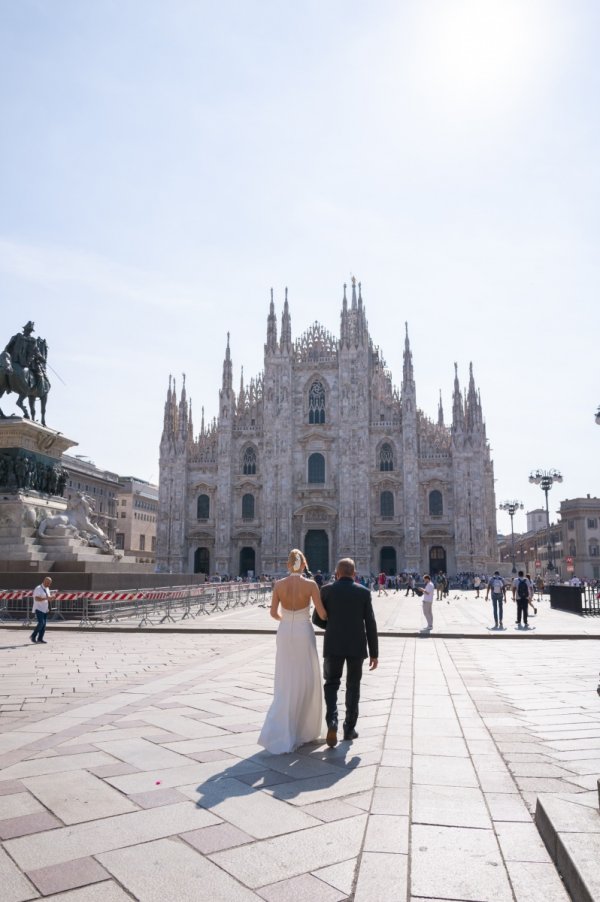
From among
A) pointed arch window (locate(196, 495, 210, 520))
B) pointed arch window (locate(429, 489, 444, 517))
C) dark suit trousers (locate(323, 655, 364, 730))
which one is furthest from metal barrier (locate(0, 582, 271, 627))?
pointed arch window (locate(196, 495, 210, 520))

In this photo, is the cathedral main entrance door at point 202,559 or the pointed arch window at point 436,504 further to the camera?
the cathedral main entrance door at point 202,559

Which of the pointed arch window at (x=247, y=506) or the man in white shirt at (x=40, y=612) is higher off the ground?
the pointed arch window at (x=247, y=506)

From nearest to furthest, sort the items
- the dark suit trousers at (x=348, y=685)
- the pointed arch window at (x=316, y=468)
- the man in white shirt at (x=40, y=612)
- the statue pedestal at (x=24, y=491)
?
the dark suit trousers at (x=348, y=685), the man in white shirt at (x=40, y=612), the statue pedestal at (x=24, y=491), the pointed arch window at (x=316, y=468)

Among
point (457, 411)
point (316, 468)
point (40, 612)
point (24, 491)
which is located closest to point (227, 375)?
point (316, 468)

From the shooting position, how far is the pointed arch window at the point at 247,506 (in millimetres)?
50781

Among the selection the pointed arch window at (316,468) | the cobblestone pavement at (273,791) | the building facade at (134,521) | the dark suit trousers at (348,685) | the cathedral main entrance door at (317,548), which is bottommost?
the cobblestone pavement at (273,791)

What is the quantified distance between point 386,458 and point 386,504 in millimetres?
3282

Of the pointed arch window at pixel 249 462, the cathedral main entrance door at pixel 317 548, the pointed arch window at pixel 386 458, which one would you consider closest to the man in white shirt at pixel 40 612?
the cathedral main entrance door at pixel 317 548

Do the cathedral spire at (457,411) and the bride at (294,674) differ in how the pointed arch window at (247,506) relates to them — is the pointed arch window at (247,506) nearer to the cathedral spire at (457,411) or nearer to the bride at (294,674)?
the cathedral spire at (457,411)

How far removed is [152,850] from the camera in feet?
10.5

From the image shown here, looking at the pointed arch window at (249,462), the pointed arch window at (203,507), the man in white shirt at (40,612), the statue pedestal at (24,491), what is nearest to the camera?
the man in white shirt at (40,612)

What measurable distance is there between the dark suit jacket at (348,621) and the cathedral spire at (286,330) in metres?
46.1

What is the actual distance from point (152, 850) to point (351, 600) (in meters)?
2.72

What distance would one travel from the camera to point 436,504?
48.3 metres
